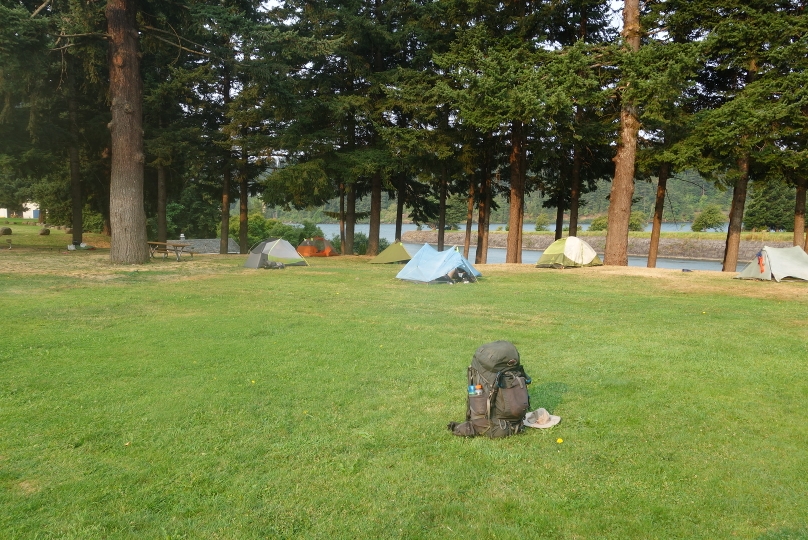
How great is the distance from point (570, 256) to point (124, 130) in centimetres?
1523

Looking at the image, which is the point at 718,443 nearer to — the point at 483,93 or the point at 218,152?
the point at 483,93

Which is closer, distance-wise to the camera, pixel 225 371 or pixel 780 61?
pixel 225 371

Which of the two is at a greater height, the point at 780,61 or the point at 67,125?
the point at 780,61

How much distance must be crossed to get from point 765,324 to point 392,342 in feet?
21.4

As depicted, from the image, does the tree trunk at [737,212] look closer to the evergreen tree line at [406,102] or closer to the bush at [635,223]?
the evergreen tree line at [406,102]

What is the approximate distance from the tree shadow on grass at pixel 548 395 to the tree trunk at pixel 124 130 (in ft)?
49.4

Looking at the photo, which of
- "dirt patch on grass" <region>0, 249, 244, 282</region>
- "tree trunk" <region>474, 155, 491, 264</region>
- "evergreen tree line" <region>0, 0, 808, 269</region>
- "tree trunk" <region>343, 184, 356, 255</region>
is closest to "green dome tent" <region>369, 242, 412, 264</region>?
"evergreen tree line" <region>0, 0, 808, 269</region>

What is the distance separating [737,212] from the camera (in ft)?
66.6

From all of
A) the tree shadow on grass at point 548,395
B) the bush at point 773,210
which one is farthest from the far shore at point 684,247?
the tree shadow on grass at point 548,395

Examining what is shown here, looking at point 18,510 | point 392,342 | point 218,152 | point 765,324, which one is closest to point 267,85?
point 218,152

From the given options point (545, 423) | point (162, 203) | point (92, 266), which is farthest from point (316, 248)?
point (545, 423)

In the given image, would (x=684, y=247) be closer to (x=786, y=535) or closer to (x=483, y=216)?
(x=483, y=216)

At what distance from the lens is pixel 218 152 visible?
26.7m

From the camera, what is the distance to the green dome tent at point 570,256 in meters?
19.3
